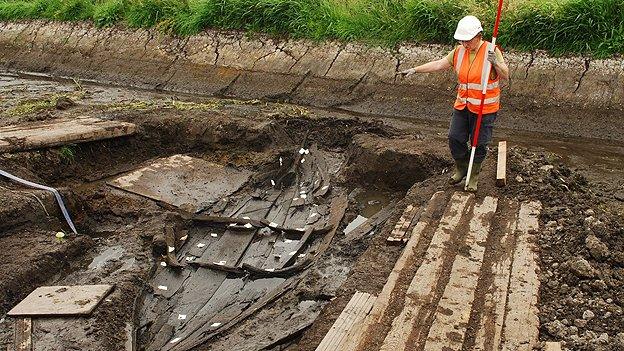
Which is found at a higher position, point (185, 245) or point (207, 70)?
point (185, 245)

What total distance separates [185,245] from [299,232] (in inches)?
47.9

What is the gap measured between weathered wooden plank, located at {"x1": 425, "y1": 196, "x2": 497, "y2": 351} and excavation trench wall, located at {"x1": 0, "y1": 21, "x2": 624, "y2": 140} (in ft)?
21.0

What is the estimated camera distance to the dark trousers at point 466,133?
600 cm

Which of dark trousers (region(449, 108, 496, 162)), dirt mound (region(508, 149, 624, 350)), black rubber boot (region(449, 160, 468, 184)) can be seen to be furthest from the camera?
black rubber boot (region(449, 160, 468, 184))

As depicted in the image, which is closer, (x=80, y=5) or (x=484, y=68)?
(x=484, y=68)

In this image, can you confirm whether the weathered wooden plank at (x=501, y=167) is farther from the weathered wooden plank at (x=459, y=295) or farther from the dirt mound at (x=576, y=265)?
the weathered wooden plank at (x=459, y=295)

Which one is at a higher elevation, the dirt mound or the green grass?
the dirt mound

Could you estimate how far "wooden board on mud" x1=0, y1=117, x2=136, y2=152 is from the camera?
746cm

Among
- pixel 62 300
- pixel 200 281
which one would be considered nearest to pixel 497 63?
pixel 200 281

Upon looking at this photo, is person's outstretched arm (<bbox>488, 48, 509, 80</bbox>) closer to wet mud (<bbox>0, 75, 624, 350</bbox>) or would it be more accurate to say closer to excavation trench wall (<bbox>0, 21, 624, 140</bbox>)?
wet mud (<bbox>0, 75, 624, 350</bbox>)

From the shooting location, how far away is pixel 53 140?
7629 mm

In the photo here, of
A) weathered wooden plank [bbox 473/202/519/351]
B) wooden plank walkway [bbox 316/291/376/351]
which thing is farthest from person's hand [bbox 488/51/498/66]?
wooden plank walkway [bbox 316/291/376/351]

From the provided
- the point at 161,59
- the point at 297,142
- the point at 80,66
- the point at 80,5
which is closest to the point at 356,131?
the point at 297,142

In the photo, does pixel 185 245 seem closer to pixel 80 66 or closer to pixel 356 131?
pixel 356 131
